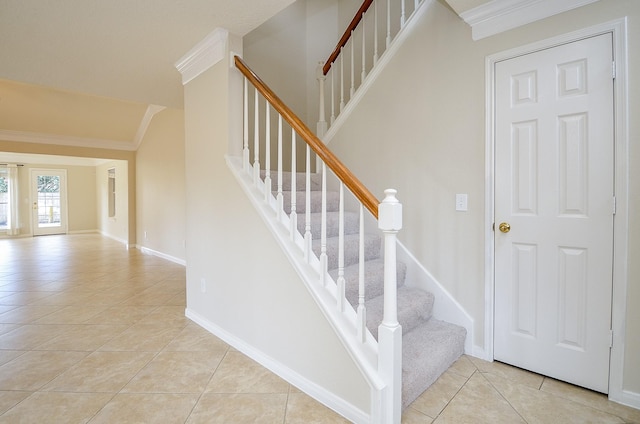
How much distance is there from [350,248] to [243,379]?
115 cm

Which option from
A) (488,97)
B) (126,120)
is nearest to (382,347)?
(488,97)

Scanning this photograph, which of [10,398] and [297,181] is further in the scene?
[297,181]

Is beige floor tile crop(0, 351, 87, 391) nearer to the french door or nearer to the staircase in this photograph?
the staircase

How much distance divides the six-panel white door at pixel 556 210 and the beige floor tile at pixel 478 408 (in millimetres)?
417

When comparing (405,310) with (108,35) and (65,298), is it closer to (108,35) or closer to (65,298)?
(108,35)

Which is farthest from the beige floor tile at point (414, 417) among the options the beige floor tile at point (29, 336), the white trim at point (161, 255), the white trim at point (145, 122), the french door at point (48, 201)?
the french door at point (48, 201)

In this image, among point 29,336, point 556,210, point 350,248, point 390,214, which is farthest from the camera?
point 29,336

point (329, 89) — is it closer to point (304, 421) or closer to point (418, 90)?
point (418, 90)

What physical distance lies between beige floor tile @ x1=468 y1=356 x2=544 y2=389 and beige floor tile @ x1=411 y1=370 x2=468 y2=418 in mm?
228

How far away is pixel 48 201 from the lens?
9758 mm

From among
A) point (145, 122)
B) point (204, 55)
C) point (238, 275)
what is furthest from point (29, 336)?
point (145, 122)

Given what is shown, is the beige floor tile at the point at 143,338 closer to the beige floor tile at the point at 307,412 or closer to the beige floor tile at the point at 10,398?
the beige floor tile at the point at 10,398

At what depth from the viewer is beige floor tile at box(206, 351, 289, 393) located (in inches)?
75.0

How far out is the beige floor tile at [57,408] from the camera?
1644mm
